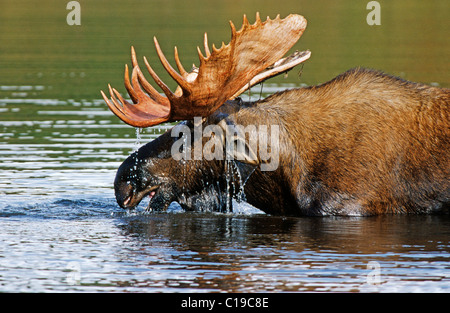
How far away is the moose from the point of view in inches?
348

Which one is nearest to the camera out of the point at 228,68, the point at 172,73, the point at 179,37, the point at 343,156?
the point at 172,73

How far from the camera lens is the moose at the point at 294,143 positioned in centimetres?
884

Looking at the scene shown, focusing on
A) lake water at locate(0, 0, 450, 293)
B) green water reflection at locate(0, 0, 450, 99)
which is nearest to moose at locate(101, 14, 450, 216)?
lake water at locate(0, 0, 450, 293)

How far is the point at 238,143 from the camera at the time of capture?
8.97m

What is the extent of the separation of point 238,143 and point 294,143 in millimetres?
507

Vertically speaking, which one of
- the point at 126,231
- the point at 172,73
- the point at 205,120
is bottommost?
the point at 126,231

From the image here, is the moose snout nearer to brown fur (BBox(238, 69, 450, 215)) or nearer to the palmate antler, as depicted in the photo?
the palmate antler

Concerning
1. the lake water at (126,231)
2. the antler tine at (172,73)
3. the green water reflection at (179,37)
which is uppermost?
the green water reflection at (179,37)

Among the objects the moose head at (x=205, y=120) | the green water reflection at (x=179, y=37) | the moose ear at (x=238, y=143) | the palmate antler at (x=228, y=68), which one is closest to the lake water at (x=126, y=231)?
the green water reflection at (x=179, y=37)

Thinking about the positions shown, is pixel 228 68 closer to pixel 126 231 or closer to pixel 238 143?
pixel 238 143

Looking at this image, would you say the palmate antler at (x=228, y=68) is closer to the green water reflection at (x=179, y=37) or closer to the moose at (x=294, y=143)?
the moose at (x=294, y=143)

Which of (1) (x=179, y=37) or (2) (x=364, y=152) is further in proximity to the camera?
(1) (x=179, y=37)

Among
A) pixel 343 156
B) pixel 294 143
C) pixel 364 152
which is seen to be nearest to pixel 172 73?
pixel 294 143
